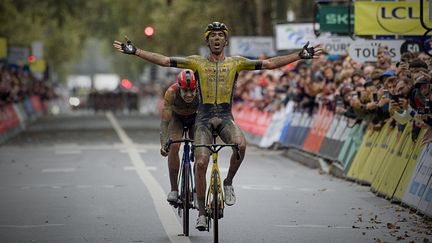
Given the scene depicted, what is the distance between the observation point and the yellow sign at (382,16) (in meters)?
22.0

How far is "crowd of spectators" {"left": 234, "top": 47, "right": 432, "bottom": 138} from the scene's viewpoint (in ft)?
56.4

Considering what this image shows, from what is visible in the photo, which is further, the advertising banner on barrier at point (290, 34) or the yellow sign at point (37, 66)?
the yellow sign at point (37, 66)

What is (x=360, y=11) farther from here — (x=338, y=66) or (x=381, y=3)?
(x=338, y=66)

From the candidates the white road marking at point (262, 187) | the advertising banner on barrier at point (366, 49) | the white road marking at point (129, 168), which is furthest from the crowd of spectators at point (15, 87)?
the white road marking at point (262, 187)

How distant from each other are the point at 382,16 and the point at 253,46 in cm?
2193

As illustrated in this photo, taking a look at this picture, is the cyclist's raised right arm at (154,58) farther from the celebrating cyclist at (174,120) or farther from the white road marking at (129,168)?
the white road marking at (129,168)

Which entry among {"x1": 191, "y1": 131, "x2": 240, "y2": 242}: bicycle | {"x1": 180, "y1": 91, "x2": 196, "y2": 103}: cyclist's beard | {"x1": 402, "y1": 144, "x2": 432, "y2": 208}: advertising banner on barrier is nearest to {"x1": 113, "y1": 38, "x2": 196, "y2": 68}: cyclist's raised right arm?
{"x1": 180, "y1": 91, "x2": 196, "y2": 103}: cyclist's beard

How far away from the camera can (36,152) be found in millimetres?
29734

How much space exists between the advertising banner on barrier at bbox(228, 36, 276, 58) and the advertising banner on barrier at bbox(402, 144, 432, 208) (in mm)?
27687

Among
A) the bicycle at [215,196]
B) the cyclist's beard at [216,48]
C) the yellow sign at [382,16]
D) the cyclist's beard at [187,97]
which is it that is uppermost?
the yellow sign at [382,16]

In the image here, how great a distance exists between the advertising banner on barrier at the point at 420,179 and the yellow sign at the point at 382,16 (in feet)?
20.0

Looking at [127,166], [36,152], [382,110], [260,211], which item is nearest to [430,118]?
[260,211]

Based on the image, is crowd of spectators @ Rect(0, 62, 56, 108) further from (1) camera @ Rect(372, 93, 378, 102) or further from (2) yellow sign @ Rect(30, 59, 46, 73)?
(1) camera @ Rect(372, 93, 378, 102)

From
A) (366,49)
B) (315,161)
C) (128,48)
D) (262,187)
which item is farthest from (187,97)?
(315,161)
